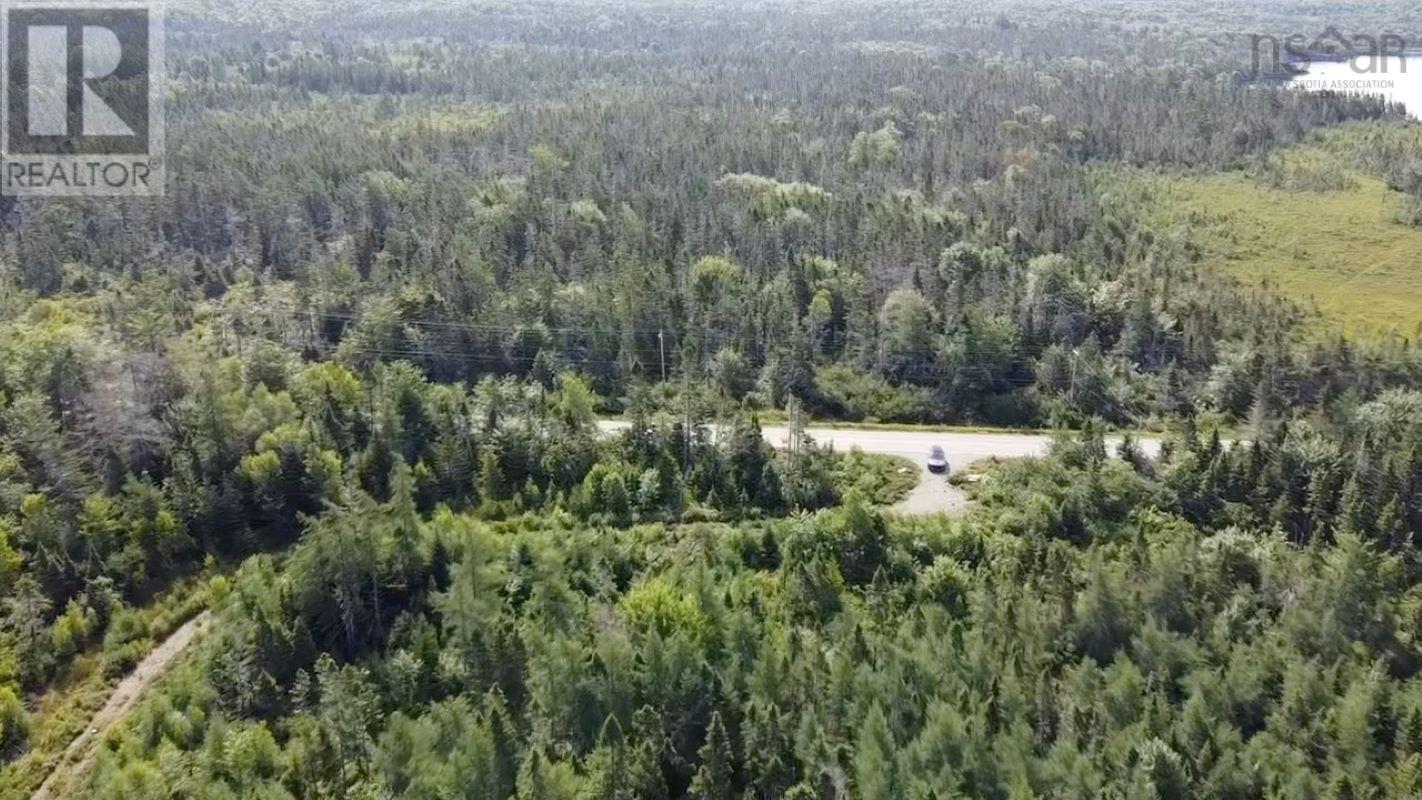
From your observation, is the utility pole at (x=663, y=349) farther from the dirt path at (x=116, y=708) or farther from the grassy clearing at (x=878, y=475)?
the dirt path at (x=116, y=708)

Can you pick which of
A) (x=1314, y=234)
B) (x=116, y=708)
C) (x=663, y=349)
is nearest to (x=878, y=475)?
(x=663, y=349)

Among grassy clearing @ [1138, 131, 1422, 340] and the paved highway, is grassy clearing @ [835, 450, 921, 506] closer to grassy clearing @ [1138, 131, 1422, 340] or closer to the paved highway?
the paved highway

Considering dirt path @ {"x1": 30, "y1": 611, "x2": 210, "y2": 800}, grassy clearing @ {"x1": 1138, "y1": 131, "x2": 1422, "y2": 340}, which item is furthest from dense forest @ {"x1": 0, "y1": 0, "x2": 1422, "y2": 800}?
grassy clearing @ {"x1": 1138, "y1": 131, "x2": 1422, "y2": 340}

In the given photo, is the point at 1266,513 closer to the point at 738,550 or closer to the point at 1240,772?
the point at 1240,772

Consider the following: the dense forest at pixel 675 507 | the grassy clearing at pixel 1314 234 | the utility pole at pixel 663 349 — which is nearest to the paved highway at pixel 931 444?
the dense forest at pixel 675 507

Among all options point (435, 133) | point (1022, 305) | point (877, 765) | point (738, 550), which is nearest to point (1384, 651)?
point (877, 765)

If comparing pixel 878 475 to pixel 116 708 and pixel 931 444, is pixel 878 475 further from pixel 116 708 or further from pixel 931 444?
pixel 116 708
